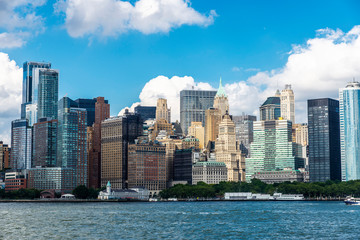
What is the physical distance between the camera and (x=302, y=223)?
13650 centimetres

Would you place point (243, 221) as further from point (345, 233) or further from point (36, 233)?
point (36, 233)

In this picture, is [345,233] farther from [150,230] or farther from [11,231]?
[11,231]

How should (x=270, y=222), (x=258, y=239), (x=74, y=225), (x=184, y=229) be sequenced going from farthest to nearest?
(x=270, y=222) → (x=74, y=225) → (x=184, y=229) → (x=258, y=239)

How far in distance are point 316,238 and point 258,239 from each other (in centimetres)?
990

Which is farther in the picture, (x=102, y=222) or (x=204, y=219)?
(x=204, y=219)

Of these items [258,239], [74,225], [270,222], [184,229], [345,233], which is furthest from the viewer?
[270,222]

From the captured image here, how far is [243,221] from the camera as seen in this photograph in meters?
144

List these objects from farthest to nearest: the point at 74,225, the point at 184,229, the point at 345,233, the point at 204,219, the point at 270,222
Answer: the point at 204,219, the point at 270,222, the point at 74,225, the point at 184,229, the point at 345,233

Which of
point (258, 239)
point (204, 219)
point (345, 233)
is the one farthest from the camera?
point (204, 219)

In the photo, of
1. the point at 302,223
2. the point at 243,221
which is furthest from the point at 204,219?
the point at 302,223

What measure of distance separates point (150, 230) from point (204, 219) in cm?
3241

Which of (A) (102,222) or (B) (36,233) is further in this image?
(A) (102,222)

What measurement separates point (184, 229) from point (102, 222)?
25.6 m

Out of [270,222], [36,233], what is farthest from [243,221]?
[36,233]
